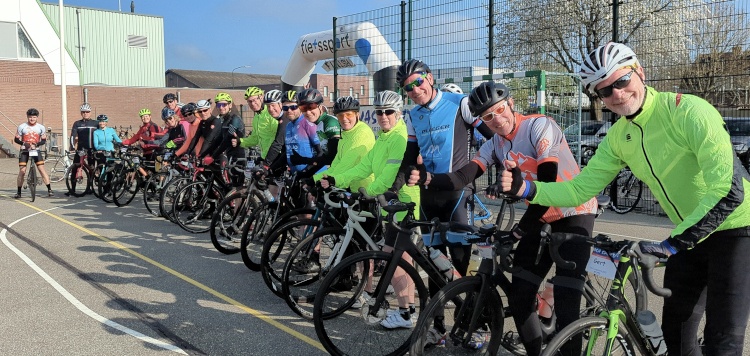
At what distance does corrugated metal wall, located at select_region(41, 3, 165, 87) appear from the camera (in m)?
43.5

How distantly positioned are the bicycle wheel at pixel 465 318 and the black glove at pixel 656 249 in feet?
3.41

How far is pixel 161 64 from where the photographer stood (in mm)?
47031

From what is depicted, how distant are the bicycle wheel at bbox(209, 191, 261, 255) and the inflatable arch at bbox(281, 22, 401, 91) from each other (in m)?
5.02

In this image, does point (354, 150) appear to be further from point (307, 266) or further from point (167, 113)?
point (167, 113)

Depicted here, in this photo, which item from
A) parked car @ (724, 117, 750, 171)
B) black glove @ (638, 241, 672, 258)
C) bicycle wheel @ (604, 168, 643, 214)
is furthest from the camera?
bicycle wheel @ (604, 168, 643, 214)

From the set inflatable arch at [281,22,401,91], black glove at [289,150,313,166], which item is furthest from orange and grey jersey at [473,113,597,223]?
inflatable arch at [281,22,401,91]

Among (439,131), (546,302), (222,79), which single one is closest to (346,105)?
(439,131)

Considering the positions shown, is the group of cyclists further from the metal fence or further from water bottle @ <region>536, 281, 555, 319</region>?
the metal fence

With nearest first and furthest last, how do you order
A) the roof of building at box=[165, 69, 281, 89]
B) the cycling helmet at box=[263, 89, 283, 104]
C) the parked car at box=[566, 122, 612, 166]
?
the cycling helmet at box=[263, 89, 283, 104] < the parked car at box=[566, 122, 612, 166] < the roof of building at box=[165, 69, 281, 89]

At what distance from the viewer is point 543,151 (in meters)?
3.67

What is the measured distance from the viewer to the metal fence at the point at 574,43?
924 cm

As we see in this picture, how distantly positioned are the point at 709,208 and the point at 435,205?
7.79 ft

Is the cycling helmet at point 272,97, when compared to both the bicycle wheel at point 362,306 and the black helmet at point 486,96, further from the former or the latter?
the black helmet at point 486,96

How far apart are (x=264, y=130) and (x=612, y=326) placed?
23.3ft
